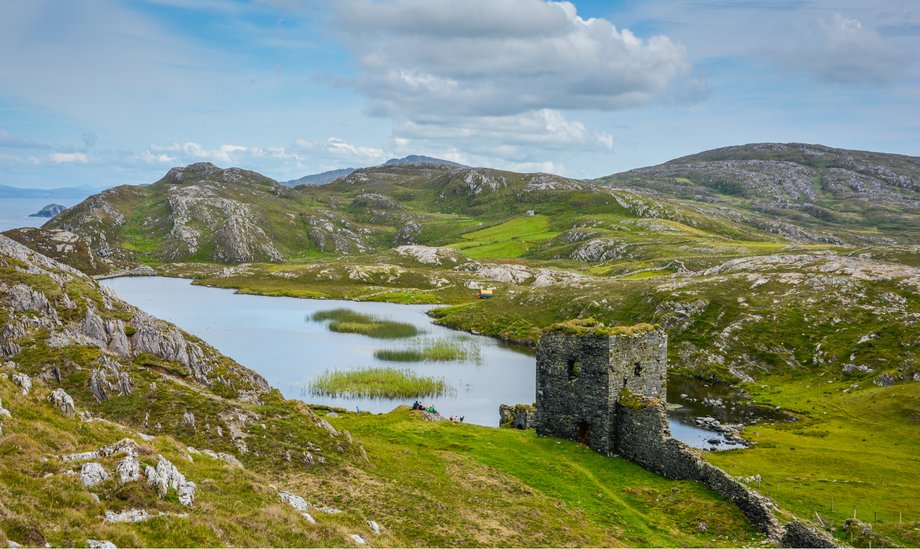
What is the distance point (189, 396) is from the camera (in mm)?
33781

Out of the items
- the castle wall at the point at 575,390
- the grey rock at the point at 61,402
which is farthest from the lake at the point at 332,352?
the grey rock at the point at 61,402

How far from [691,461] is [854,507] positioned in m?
14.3

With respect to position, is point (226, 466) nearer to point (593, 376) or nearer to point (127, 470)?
point (127, 470)

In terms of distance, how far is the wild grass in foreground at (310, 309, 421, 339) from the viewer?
128 meters

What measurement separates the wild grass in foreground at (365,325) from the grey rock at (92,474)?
10672cm

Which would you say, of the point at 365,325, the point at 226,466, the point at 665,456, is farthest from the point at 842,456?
the point at 365,325

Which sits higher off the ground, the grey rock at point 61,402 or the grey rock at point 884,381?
the grey rock at point 61,402

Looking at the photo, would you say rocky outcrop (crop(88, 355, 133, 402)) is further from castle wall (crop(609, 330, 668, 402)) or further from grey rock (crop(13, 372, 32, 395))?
castle wall (crop(609, 330, 668, 402))

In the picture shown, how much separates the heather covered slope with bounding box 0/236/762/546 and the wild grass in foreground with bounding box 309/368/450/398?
30721 mm

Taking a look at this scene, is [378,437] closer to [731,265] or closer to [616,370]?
[616,370]

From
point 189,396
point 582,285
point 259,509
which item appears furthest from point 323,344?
point 259,509

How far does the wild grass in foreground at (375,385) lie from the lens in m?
80.6

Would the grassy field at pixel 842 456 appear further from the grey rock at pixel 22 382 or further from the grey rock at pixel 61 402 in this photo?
the grey rock at pixel 22 382

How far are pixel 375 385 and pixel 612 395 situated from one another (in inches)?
1970
